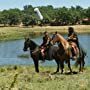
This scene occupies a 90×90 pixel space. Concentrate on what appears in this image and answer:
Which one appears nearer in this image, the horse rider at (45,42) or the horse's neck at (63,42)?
the horse's neck at (63,42)

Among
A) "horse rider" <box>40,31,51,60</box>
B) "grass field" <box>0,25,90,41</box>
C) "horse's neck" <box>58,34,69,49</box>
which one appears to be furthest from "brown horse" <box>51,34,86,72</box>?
"grass field" <box>0,25,90,41</box>

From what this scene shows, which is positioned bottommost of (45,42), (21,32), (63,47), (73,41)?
(21,32)

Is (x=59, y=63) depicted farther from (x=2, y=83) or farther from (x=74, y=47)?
(x=2, y=83)

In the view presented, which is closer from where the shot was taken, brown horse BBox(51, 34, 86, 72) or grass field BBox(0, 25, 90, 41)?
brown horse BBox(51, 34, 86, 72)

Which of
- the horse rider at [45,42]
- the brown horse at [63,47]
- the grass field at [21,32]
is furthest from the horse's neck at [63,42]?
the grass field at [21,32]

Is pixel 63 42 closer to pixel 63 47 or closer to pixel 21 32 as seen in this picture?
pixel 63 47

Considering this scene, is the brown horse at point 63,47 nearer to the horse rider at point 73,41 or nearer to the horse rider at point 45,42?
the horse rider at point 73,41

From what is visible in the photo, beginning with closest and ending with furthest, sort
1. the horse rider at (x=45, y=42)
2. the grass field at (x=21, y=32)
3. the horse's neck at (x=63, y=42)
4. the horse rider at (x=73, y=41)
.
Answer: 1. the horse's neck at (x=63, y=42)
2. the horse rider at (x=73, y=41)
3. the horse rider at (x=45, y=42)
4. the grass field at (x=21, y=32)

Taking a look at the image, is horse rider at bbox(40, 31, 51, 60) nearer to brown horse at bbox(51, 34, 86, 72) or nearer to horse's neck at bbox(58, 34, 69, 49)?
brown horse at bbox(51, 34, 86, 72)

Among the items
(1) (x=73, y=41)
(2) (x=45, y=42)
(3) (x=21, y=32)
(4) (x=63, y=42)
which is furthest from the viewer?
(3) (x=21, y=32)

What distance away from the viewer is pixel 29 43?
23516 millimetres

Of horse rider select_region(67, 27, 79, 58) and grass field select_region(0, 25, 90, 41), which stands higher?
horse rider select_region(67, 27, 79, 58)

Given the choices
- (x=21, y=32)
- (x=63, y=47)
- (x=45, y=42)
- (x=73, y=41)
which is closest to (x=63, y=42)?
(x=63, y=47)

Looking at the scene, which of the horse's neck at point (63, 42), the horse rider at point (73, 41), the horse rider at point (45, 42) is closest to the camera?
the horse's neck at point (63, 42)
